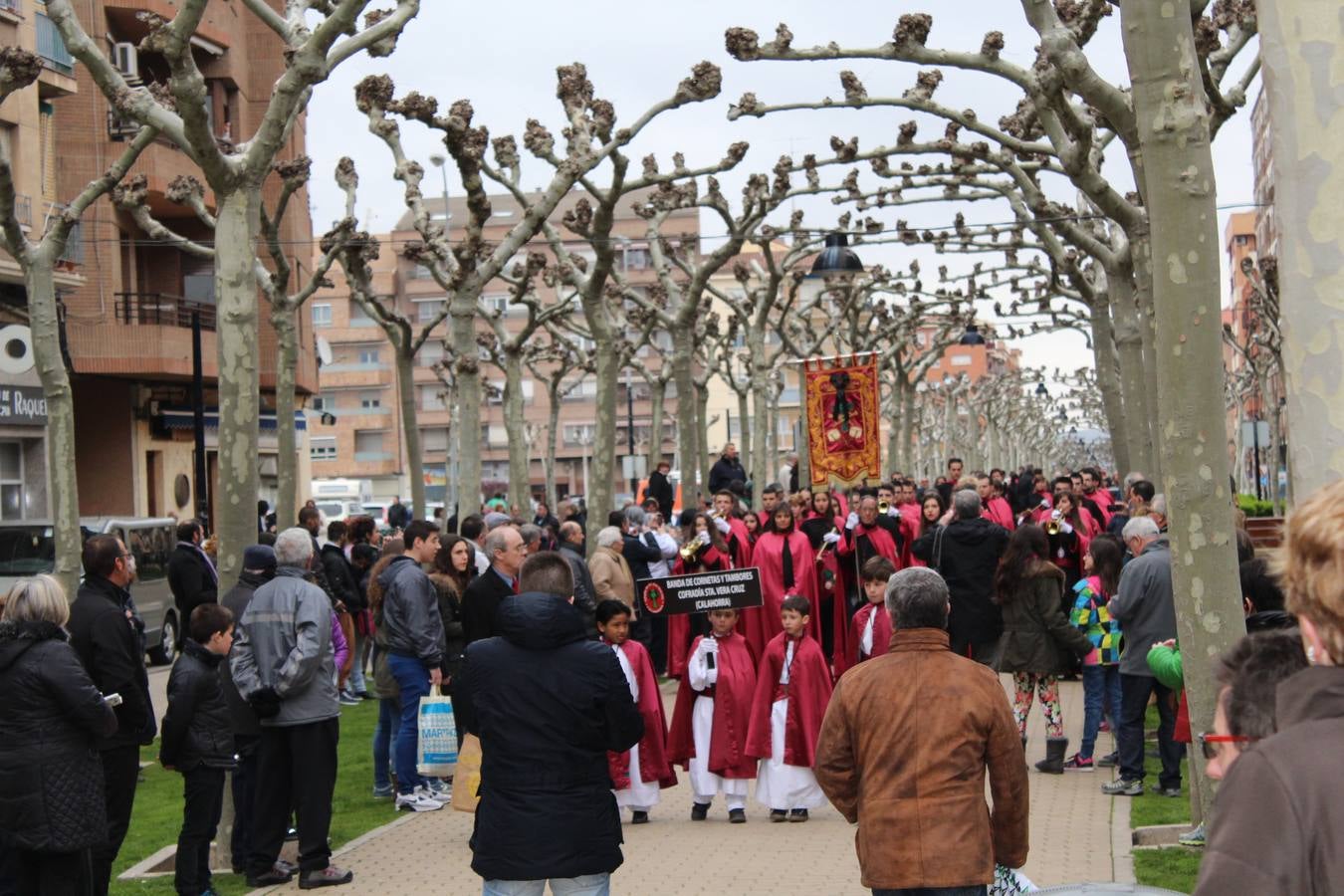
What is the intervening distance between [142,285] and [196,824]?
104 ft

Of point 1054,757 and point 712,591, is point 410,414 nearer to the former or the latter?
point 712,591

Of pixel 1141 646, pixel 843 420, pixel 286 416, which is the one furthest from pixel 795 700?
pixel 286 416

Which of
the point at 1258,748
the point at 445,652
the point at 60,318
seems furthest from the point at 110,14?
the point at 1258,748

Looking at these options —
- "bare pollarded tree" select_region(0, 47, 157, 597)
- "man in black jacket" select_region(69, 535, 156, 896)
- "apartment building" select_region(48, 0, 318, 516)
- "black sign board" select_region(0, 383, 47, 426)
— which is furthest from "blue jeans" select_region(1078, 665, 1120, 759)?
"apartment building" select_region(48, 0, 318, 516)

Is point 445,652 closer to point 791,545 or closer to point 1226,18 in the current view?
point 791,545

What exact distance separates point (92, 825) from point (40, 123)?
28699 millimetres

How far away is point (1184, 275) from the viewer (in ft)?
23.7

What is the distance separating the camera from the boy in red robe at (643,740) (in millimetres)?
11367

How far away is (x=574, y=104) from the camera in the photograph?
2195 centimetres

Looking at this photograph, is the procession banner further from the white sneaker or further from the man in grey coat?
the white sneaker

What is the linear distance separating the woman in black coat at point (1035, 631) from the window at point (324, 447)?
8809 cm

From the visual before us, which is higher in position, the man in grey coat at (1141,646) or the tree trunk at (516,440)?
the tree trunk at (516,440)

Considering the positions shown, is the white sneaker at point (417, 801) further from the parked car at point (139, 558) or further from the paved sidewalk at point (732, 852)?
the parked car at point (139, 558)

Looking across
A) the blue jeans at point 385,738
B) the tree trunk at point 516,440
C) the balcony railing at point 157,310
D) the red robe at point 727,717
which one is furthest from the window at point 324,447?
the red robe at point 727,717
